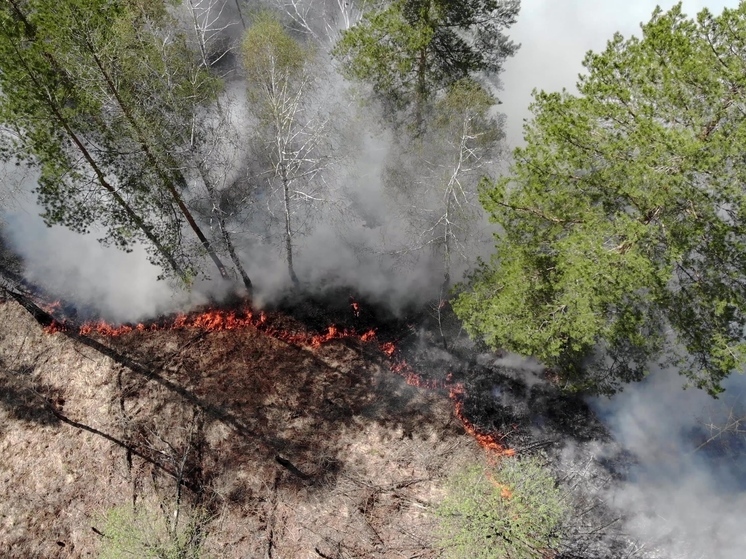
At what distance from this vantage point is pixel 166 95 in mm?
10250

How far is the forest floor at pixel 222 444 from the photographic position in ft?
33.6

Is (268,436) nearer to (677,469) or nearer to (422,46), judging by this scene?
(677,469)

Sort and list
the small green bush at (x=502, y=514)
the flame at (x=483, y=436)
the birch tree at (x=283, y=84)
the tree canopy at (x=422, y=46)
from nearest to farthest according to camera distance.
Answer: the small green bush at (x=502, y=514), the tree canopy at (x=422, y=46), the flame at (x=483, y=436), the birch tree at (x=283, y=84)

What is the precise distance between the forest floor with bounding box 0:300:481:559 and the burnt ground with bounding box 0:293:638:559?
1.2 inches

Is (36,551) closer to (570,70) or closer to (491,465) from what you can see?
(491,465)

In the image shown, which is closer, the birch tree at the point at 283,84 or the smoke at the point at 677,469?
the smoke at the point at 677,469

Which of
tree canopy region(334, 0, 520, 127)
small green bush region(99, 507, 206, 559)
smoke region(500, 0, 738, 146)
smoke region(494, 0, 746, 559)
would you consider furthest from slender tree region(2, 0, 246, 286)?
Answer: smoke region(494, 0, 746, 559)

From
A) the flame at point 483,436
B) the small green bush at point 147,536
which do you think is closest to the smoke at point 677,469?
the flame at point 483,436

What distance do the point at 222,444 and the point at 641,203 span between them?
10.3 m

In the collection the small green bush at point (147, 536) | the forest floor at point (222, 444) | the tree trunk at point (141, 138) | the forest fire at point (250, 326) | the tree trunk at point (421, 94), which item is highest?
the tree trunk at point (421, 94)

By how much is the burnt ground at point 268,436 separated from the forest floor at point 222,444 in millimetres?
31

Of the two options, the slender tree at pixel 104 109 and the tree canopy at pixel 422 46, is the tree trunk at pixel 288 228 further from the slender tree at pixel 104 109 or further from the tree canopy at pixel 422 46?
the tree canopy at pixel 422 46

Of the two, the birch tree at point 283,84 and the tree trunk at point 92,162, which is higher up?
the birch tree at point 283,84

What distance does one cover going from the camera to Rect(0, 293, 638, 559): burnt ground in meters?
10.2
